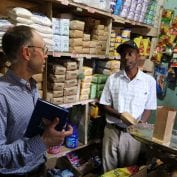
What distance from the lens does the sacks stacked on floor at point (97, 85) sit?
3.06m

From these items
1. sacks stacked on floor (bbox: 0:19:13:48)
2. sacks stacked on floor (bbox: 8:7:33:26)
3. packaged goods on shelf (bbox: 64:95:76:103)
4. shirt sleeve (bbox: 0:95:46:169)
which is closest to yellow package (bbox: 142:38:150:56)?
packaged goods on shelf (bbox: 64:95:76:103)

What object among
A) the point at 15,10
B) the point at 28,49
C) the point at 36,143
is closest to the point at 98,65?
the point at 15,10

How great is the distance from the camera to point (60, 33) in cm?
251

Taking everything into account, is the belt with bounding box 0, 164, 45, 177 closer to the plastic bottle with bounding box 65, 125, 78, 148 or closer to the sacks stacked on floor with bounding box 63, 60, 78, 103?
the sacks stacked on floor with bounding box 63, 60, 78, 103

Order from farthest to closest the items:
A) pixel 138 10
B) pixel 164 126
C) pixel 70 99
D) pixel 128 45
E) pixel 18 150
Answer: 1. pixel 138 10
2. pixel 128 45
3. pixel 70 99
4. pixel 164 126
5. pixel 18 150

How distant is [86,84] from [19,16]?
3.57 ft

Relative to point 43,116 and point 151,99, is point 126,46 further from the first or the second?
point 43,116

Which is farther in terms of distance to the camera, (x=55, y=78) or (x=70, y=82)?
(x=70, y=82)

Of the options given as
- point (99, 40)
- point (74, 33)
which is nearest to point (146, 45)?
point (99, 40)

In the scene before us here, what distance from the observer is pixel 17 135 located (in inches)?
65.5

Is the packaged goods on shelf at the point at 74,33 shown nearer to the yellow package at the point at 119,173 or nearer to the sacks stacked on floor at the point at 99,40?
the sacks stacked on floor at the point at 99,40

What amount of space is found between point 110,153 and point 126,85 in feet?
2.39

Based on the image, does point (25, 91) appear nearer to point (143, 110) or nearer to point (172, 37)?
point (143, 110)

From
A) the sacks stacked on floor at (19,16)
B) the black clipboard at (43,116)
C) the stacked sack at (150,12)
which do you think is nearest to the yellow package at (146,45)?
the stacked sack at (150,12)
